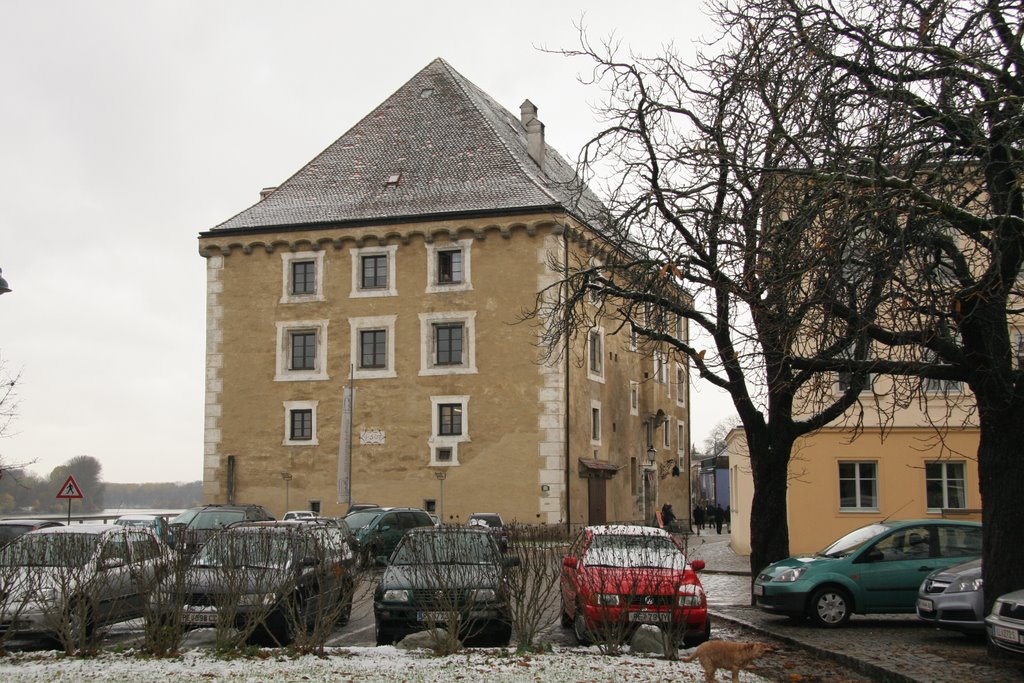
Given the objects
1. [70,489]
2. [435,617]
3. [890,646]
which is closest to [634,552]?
[435,617]

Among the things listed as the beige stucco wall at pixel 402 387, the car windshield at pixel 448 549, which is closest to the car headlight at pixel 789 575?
the car windshield at pixel 448 549

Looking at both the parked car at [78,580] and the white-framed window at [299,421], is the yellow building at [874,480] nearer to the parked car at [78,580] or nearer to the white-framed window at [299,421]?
the white-framed window at [299,421]

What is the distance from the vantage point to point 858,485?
3114 centimetres

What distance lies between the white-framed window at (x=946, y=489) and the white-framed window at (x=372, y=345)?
2120 centimetres

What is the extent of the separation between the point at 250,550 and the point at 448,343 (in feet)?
104

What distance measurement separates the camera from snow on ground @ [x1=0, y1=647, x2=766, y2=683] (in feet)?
35.2

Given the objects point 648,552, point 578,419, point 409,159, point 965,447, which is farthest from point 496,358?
point 648,552

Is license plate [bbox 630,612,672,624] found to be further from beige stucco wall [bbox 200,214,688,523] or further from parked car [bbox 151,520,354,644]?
beige stucco wall [bbox 200,214,688,523]

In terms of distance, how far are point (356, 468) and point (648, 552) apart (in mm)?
31602

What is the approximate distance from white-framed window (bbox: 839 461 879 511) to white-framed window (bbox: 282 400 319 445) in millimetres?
21611

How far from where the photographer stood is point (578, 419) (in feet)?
145

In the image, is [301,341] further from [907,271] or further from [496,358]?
[907,271]

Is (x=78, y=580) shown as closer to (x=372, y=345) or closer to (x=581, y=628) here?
(x=581, y=628)

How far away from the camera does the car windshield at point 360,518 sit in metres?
29.7
